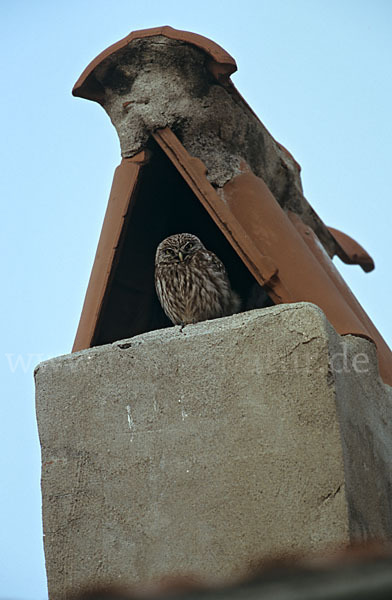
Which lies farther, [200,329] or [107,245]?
[107,245]

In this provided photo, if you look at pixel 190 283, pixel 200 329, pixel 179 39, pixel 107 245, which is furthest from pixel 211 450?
pixel 179 39

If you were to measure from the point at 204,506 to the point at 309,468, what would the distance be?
426 millimetres

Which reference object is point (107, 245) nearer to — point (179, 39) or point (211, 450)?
point (179, 39)

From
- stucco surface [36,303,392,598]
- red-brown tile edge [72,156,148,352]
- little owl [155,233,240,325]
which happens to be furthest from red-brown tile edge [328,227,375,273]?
stucco surface [36,303,392,598]

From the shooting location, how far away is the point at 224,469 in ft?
9.78

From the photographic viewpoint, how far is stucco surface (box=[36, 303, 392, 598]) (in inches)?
112

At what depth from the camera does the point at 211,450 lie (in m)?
3.03

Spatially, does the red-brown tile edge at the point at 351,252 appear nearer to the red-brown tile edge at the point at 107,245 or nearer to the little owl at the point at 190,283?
the little owl at the point at 190,283

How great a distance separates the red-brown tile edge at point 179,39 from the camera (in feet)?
13.3

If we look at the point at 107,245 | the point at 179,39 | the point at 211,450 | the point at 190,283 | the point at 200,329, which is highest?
the point at 179,39

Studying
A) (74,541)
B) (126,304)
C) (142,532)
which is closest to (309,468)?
(142,532)

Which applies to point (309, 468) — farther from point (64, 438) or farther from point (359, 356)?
point (64, 438)

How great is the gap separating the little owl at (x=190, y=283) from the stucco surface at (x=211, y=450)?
656mm

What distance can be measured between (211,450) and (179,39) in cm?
215
